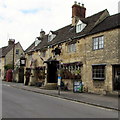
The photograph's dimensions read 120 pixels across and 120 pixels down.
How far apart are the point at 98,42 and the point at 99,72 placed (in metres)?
2.81

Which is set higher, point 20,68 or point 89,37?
point 89,37

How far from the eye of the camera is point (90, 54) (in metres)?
22.5

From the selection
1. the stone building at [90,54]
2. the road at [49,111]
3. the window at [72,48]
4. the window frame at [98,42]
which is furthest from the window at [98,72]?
the road at [49,111]

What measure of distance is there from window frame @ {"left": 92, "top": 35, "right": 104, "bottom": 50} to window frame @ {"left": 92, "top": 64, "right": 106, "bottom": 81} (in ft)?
5.72

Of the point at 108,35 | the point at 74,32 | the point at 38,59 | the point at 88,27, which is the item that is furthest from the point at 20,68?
the point at 108,35

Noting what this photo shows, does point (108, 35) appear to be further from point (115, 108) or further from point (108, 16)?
point (115, 108)

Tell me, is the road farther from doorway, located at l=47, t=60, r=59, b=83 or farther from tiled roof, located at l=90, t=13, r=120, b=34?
doorway, located at l=47, t=60, r=59, b=83

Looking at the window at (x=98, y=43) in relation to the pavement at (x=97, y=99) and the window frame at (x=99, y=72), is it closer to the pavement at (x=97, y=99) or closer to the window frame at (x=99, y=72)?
the window frame at (x=99, y=72)

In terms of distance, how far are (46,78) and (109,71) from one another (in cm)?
1127

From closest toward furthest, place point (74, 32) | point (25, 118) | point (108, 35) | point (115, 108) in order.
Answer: point (25, 118)
point (115, 108)
point (108, 35)
point (74, 32)

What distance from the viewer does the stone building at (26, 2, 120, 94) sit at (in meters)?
19.9

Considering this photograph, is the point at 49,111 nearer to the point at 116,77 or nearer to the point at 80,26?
the point at 116,77

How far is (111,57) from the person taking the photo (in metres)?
19.8

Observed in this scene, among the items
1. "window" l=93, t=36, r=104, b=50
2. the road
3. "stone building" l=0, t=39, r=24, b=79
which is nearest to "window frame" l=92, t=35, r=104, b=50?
"window" l=93, t=36, r=104, b=50
